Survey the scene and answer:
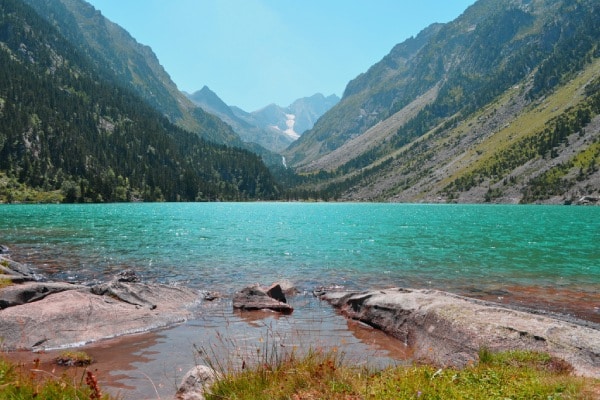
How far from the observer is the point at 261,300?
24.0 metres

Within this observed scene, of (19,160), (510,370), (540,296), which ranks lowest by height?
(540,296)

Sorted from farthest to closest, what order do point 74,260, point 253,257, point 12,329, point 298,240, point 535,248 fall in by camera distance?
point 298,240
point 535,248
point 253,257
point 74,260
point 12,329

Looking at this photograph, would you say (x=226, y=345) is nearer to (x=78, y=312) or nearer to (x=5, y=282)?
(x=78, y=312)

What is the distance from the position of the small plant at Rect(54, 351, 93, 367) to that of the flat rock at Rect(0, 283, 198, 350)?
2034 mm

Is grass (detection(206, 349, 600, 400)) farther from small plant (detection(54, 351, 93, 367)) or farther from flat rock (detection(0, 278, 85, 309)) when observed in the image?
flat rock (detection(0, 278, 85, 309))

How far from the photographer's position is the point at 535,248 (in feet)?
168

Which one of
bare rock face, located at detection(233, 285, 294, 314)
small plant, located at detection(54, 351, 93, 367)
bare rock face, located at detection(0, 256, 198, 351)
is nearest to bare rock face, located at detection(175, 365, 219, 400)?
small plant, located at detection(54, 351, 93, 367)

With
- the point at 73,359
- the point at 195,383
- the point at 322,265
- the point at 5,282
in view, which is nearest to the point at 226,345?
the point at 73,359

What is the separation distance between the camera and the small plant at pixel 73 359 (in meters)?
14.1

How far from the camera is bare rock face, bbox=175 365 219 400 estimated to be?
32.6 feet

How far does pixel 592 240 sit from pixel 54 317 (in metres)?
67.3

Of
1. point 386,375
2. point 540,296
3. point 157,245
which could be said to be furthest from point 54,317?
point 157,245

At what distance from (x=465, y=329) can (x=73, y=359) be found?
14.9 m

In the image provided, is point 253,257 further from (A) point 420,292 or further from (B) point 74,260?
(A) point 420,292
